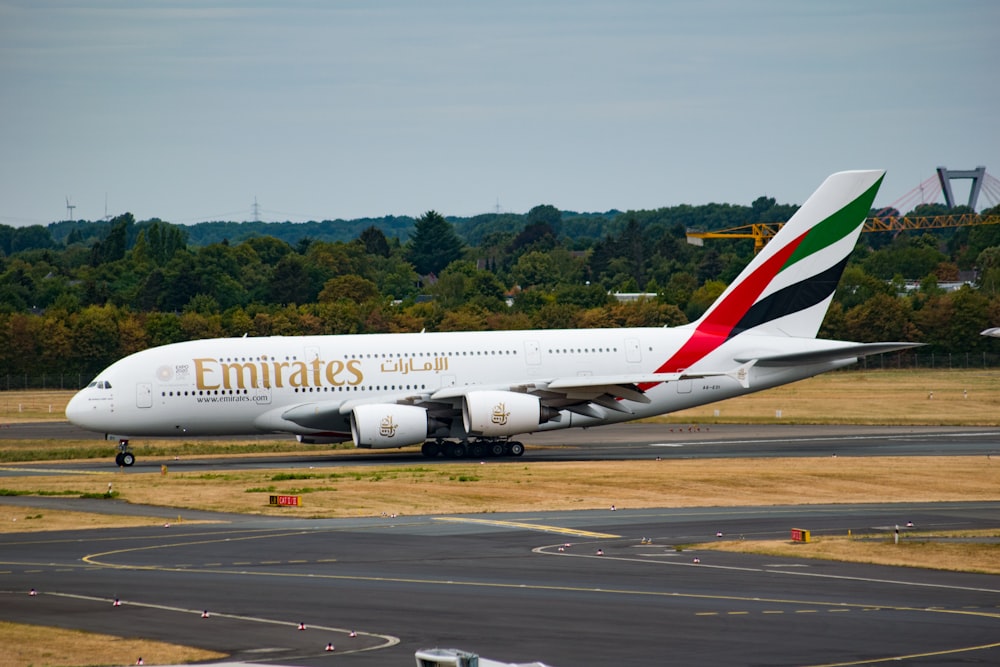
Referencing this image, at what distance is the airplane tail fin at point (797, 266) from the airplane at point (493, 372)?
0.05 m

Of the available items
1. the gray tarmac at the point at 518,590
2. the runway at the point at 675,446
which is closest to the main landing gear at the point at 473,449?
the runway at the point at 675,446

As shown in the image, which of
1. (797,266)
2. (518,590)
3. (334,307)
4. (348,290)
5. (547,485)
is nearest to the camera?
(518,590)

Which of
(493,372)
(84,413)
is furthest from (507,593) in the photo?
(84,413)

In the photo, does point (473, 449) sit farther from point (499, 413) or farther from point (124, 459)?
point (124, 459)

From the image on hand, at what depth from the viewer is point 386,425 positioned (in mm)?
48562

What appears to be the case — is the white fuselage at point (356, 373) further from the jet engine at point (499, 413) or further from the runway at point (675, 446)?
the runway at point (675, 446)

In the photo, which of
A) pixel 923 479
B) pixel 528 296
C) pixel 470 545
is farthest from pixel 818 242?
pixel 528 296

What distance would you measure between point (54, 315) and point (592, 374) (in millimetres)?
68663

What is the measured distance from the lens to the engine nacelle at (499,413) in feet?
161

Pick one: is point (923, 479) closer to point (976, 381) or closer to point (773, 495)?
point (773, 495)

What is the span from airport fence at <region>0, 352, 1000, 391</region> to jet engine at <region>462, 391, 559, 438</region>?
49.1 metres

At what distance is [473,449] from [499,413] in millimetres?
2785

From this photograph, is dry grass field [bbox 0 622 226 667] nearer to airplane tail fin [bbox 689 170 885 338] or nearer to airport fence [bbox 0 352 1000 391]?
airplane tail fin [bbox 689 170 885 338]

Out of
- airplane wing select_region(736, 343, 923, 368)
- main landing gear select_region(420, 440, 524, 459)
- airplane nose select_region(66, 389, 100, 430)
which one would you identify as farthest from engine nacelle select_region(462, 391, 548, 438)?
airplane nose select_region(66, 389, 100, 430)
